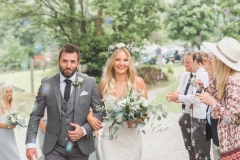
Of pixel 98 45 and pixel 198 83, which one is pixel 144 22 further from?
pixel 198 83

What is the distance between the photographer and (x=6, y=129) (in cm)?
677

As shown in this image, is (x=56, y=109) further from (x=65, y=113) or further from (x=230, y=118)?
(x=230, y=118)

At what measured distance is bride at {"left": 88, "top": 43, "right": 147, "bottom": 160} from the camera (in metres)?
5.24

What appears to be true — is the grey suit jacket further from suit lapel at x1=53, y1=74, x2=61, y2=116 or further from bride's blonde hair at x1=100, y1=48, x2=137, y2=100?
bride's blonde hair at x1=100, y1=48, x2=137, y2=100

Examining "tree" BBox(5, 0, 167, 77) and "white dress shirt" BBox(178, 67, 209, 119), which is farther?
"tree" BBox(5, 0, 167, 77)

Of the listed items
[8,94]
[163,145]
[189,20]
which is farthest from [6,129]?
[189,20]

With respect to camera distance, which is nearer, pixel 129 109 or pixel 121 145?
pixel 129 109

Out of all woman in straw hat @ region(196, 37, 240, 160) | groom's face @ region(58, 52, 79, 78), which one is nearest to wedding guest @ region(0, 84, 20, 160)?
groom's face @ region(58, 52, 79, 78)

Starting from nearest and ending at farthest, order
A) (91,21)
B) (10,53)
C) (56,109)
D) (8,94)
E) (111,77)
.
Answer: (56,109) < (111,77) < (8,94) < (91,21) < (10,53)

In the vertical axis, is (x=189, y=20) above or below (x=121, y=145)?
above

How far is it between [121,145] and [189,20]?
87.7 ft

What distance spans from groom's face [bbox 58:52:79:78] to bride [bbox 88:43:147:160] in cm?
80

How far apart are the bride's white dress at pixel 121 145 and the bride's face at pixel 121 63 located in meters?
0.62

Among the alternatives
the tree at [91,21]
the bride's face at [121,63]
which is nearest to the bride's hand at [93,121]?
the bride's face at [121,63]
